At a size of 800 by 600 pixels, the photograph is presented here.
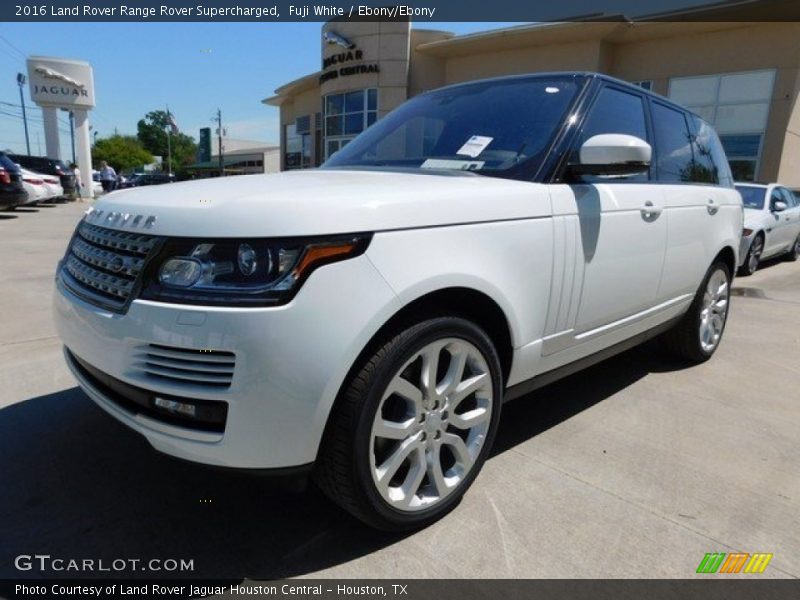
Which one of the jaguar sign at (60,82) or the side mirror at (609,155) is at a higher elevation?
the jaguar sign at (60,82)

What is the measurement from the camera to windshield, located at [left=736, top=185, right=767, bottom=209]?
900 cm

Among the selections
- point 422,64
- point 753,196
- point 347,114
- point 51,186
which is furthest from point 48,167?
point 753,196

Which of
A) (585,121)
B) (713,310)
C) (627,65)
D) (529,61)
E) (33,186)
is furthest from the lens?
(529,61)

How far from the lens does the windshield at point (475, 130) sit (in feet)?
8.60

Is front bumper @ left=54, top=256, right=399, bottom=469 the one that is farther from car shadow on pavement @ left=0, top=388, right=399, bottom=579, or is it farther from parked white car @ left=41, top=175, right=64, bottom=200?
parked white car @ left=41, top=175, right=64, bottom=200

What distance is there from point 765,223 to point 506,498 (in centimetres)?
834

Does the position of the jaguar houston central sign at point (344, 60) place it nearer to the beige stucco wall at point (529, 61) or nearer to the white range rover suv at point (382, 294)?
the beige stucco wall at point (529, 61)

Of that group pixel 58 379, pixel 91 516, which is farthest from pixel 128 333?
pixel 58 379

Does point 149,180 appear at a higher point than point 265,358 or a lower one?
lower

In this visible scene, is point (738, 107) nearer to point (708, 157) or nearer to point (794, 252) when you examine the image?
point (794, 252)

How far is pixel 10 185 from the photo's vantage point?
13.6 meters

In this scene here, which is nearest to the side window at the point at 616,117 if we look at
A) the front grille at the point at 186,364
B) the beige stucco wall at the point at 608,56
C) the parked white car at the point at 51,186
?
the front grille at the point at 186,364

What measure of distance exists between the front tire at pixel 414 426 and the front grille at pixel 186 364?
0.37m

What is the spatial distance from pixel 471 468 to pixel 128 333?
54.5 inches
